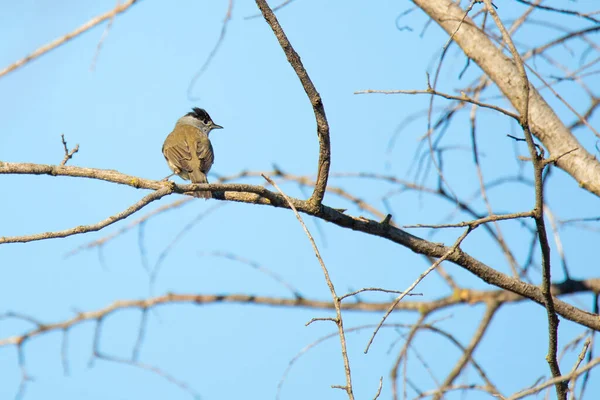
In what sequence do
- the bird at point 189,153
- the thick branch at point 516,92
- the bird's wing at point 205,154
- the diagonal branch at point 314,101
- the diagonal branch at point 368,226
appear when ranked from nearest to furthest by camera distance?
the diagonal branch at point 314,101
the diagonal branch at point 368,226
the thick branch at point 516,92
the bird at point 189,153
the bird's wing at point 205,154

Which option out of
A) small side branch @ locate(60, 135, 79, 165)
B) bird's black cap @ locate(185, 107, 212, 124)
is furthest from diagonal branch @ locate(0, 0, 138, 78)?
bird's black cap @ locate(185, 107, 212, 124)

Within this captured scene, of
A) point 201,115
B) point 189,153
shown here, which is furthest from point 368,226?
point 201,115

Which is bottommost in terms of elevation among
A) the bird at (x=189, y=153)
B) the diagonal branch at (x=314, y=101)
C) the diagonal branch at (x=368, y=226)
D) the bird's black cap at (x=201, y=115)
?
the diagonal branch at (x=368, y=226)

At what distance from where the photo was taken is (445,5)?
4477 millimetres

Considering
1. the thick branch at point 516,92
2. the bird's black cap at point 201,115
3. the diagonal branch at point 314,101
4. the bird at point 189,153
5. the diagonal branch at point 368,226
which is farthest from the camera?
the bird's black cap at point 201,115

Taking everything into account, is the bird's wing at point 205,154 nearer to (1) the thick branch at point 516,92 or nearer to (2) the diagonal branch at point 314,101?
(1) the thick branch at point 516,92

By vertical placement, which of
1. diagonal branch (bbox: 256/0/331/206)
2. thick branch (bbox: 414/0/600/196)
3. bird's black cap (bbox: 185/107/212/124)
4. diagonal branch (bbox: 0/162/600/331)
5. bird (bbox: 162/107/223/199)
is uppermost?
bird's black cap (bbox: 185/107/212/124)

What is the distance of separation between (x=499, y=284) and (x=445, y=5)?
1895mm

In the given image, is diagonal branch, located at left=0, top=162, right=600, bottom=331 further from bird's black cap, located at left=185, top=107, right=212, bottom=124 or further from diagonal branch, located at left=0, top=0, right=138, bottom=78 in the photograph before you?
bird's black cap, located at left=185, top=107, right=212, bottom=124

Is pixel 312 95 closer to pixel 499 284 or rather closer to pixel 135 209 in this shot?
pixel 135 209

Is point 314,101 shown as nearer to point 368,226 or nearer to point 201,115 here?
point 368,226

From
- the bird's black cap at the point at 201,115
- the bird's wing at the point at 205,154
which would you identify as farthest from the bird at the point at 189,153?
the bird's black cap at the point at 201,115

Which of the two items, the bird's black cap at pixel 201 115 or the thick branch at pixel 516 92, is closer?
the thick branch at pixel 516 92

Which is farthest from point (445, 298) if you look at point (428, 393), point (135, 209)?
point (135, 209)
